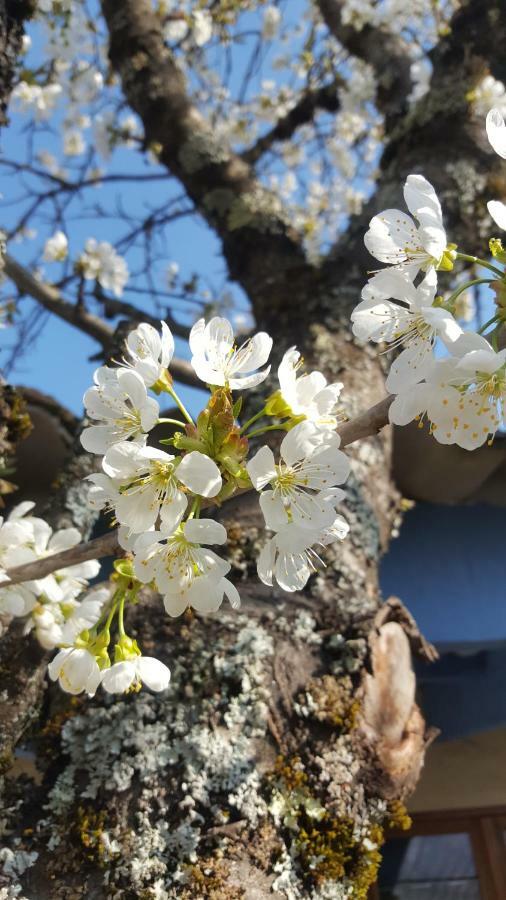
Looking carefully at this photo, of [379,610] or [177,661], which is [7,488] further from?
[379,610]

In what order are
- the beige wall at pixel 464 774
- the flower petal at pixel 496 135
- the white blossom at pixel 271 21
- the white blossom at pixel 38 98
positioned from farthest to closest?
the white blossom at pixel 271 21 → the white blossom at pixel 38 98 → the beige wall at pixel 464 774 → the flower petal at pixel 496 135

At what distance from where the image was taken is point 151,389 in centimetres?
86

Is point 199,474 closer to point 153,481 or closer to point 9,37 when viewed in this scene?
point 153,481

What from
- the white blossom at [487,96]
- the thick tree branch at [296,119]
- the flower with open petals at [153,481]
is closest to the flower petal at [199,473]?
the flower with open petals at [153,481]

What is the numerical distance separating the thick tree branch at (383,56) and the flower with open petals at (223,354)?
206 centimetres

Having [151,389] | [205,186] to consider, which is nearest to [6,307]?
[205,186]

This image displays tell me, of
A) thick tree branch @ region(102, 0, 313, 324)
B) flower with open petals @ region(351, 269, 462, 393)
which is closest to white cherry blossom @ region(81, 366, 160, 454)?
flower with open petals @ region(351, 269, 462, 393)

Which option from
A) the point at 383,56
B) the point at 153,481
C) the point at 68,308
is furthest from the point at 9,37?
the point at 383,56

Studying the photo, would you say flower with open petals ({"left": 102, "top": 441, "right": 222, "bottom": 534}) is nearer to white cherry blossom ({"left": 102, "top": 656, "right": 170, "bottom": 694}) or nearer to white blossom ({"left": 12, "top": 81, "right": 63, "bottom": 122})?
white cherry blossom ({"left": 102, "top": 656, "right": 170, "bottom": 694})

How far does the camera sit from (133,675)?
Result: 92cm

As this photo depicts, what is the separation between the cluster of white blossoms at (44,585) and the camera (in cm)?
107

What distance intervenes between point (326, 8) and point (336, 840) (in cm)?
315

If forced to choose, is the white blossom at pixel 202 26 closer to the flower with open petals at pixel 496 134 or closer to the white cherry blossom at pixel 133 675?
the flower with open petals at pixel 496 134

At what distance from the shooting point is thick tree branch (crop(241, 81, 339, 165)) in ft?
10.6
